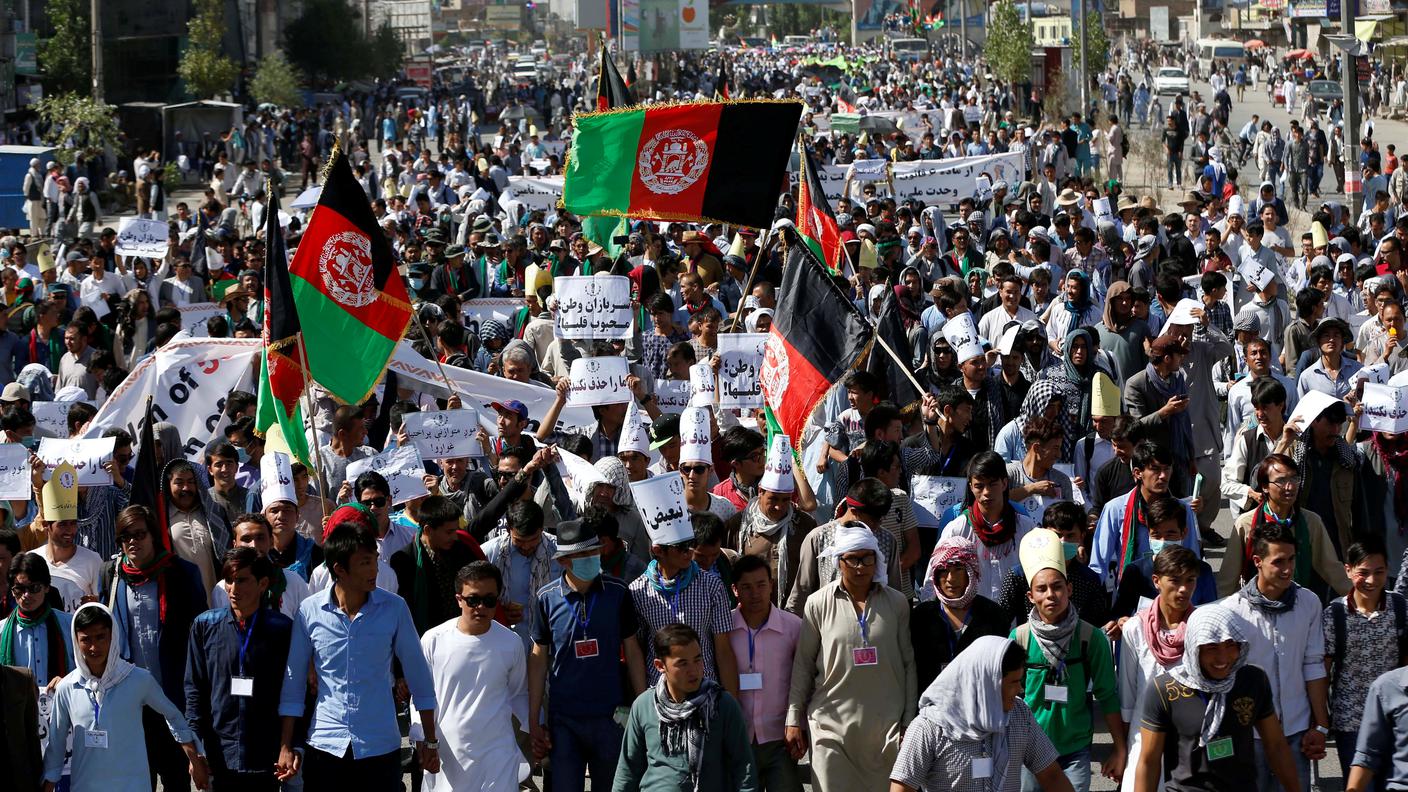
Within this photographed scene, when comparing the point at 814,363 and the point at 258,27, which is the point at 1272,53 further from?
the point at 814,363

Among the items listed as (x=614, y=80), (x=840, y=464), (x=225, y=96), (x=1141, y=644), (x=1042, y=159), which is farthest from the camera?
(x=225, y=96)

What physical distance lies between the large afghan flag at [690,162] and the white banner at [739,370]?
1119mm

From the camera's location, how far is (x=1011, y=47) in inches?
1897

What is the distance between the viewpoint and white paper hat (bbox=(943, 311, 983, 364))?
10.7 metres

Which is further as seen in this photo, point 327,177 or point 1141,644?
point 327,177

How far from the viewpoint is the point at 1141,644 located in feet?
22.6

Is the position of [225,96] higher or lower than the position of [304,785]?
higher

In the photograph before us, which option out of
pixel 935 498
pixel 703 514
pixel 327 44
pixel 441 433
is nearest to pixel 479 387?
pixel 441 433

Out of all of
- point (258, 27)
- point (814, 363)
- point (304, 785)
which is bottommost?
point (304, 785)

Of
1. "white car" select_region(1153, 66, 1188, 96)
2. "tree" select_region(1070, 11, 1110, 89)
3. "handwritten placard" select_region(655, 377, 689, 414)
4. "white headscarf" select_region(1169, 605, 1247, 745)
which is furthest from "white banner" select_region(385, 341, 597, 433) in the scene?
"white car" select_region(1153, 66, 1188, 96)

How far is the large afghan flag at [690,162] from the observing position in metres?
12.1

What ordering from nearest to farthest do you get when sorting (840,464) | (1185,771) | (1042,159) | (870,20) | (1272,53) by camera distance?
(1185,771) < (840,464) < (1042,159) < (1272,53) < (870,20)

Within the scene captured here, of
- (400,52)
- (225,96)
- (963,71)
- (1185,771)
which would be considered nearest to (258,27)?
(400,52)

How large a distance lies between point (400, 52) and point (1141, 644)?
74.3 metres
